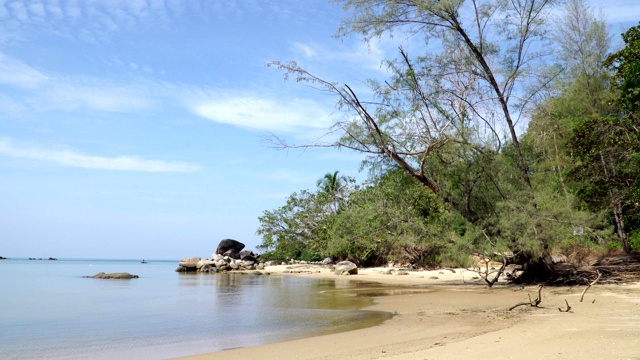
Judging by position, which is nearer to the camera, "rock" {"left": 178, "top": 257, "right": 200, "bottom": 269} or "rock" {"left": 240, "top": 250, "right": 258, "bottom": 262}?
"rock" {"left": 178, "top": 257, "right": 200, "bottom": 269}

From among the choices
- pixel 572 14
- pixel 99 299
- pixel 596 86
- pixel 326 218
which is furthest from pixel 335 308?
pixel 326 218

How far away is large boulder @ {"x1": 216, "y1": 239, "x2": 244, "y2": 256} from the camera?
5344 centimetres

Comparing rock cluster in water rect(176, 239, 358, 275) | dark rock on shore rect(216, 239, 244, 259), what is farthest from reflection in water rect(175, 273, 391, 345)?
dark rock on shore rect(216, 239, 244, 259)

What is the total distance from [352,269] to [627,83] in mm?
19991

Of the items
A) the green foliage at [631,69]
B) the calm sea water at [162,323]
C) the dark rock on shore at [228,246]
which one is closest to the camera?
the calm sea water at [162,323]

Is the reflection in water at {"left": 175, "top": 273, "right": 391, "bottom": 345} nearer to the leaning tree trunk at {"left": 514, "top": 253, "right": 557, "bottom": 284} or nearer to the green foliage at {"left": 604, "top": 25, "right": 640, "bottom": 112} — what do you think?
the leaning tree trunk at {"left": 514, "top": 253, "right": 557, "bottom": 284}

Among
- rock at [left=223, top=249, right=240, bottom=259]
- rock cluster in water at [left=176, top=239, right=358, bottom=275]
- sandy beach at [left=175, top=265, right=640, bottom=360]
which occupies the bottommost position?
sandy beach at [left=175, top=265, right=640, bottom=360]

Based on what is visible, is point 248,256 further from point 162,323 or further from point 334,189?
point 162,323

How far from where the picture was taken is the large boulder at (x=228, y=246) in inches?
2104

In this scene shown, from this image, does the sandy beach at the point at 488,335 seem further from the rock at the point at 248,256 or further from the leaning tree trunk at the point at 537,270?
the rock at the point at 248,256

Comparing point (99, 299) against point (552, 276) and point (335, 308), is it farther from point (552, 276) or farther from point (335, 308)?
point (552, 276)

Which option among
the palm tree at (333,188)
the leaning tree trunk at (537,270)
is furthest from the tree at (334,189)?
the leaning tree trunk at (537,270)

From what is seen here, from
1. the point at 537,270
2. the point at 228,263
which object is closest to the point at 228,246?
the point at 228,263

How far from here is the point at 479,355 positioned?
5.56m
